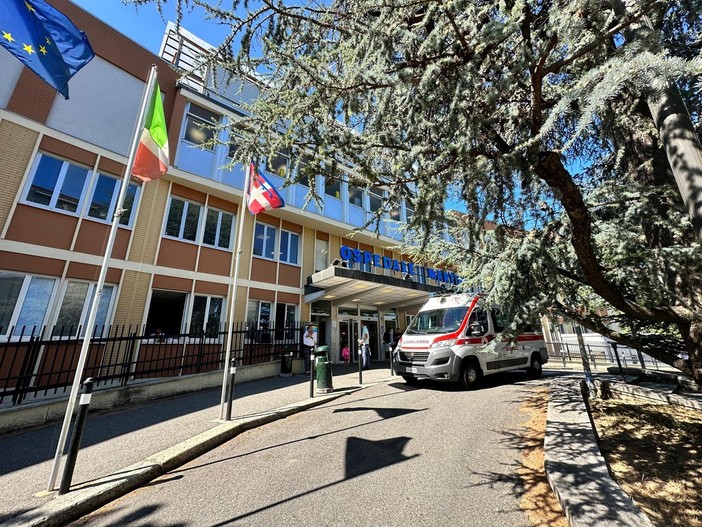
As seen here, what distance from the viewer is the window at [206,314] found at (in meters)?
11.8

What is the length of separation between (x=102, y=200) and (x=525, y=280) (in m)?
12.7

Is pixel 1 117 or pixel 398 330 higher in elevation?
pixel 1 117

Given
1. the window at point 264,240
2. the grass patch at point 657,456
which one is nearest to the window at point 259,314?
the window at point 264,240

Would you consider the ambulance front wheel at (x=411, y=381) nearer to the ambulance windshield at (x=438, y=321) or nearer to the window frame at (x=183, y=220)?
the ambulance windshield at (x=438, y=321)

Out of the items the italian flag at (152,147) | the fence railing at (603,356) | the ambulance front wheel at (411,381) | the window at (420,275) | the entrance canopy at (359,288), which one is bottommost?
the ambulance front wheel at (411,381)

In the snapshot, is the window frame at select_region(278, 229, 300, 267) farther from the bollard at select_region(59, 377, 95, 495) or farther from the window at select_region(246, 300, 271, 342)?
the bollard at select_region(59, 377, 95, 495)

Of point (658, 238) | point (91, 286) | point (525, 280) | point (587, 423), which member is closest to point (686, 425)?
point (587, 423)

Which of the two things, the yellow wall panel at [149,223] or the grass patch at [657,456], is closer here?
the grass patch at [657,456]

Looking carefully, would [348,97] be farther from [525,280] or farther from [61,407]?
[61,407]

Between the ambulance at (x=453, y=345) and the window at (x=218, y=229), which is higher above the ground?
the window at (x=218, y=229)

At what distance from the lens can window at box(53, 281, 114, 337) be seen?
29.9 ft

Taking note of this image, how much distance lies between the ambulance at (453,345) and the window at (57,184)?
11389 mm

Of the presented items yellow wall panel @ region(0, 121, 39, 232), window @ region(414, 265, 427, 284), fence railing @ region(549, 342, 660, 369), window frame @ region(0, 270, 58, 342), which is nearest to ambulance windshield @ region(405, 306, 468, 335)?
fence railing @ region(549, 342, 660, 369)

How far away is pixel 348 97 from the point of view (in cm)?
402
